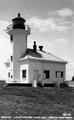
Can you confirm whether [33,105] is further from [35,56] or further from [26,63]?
[35,56]

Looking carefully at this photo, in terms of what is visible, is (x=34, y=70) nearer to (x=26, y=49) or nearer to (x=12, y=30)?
(x=26, y=49)

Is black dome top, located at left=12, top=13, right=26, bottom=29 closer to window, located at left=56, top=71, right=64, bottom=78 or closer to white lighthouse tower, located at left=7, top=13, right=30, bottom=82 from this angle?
white lighthouse tower, located at left=7, top=13, right=30, bottom=82

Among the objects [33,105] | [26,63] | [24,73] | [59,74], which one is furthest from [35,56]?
[33,105]

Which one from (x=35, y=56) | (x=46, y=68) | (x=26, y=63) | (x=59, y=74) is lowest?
(x=59, y=74)

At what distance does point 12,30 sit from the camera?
33562mm

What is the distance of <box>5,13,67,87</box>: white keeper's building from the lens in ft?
105

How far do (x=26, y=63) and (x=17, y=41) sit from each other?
413cm

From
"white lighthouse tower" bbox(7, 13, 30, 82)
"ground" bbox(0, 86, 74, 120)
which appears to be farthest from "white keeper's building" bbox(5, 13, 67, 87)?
"ground" bbox(0, 86, 74, 120)

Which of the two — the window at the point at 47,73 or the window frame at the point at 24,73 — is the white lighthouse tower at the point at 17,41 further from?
the window at the point at 47,73

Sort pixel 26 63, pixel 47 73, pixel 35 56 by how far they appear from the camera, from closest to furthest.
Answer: pixel 26 63
pixel 35 56
pixel 47 73

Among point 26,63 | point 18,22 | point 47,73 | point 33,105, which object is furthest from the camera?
point 18,22

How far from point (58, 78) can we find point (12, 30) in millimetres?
10523

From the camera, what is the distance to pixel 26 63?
31984 millimetres

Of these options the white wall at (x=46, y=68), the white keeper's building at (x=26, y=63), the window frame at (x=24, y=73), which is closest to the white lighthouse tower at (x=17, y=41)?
the white keeper's building at (x=26, y=63)
